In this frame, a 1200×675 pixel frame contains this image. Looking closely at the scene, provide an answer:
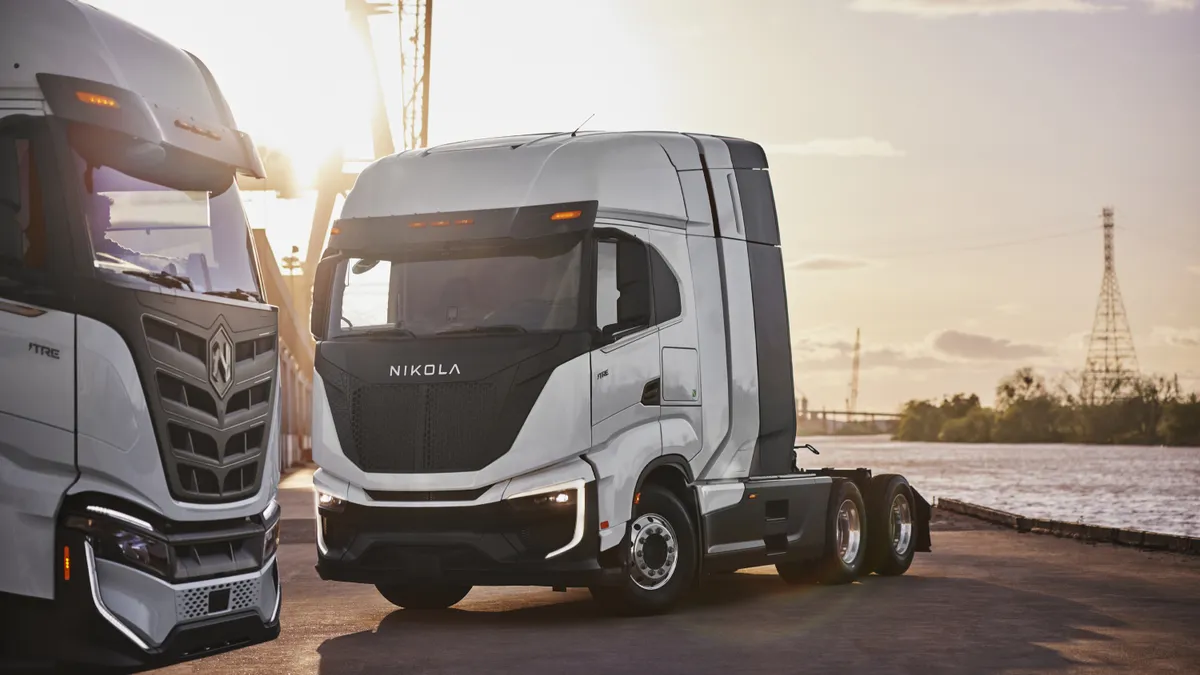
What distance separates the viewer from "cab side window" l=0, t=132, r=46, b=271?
8.59 meters

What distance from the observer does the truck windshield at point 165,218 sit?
9.00 metres

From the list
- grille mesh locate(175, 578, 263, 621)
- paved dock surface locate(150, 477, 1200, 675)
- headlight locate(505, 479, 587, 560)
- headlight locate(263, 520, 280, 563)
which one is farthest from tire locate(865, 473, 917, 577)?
grille mesh locate(175, 578, 263, 621)

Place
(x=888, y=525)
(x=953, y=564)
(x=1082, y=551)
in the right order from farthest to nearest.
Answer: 1. (x=1082, y=551)
2. (x=953, y=564)
3. (x=888, y=525)

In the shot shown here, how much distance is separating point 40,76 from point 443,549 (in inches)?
228

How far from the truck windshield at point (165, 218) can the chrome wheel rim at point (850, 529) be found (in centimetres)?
907

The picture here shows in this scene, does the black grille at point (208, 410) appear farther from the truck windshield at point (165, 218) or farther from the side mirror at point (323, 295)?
the side mirror at point (323, 295)

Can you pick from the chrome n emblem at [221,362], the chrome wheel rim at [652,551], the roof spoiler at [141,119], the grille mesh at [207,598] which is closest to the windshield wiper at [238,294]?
the chrome n emblem at [221,362]

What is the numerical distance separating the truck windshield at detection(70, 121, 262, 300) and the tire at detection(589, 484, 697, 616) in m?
5.05

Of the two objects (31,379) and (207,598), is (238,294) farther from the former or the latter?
(207,598)

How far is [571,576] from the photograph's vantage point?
13383mm

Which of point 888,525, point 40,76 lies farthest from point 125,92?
point 888,525

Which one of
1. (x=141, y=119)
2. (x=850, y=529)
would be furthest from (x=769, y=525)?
(x=141, y=119)

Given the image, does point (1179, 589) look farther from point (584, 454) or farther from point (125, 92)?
point (125, 92)

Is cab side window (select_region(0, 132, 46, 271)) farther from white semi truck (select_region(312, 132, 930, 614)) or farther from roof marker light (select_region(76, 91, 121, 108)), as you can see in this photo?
white semi truck (select_region(312, 132, 930, 614))
